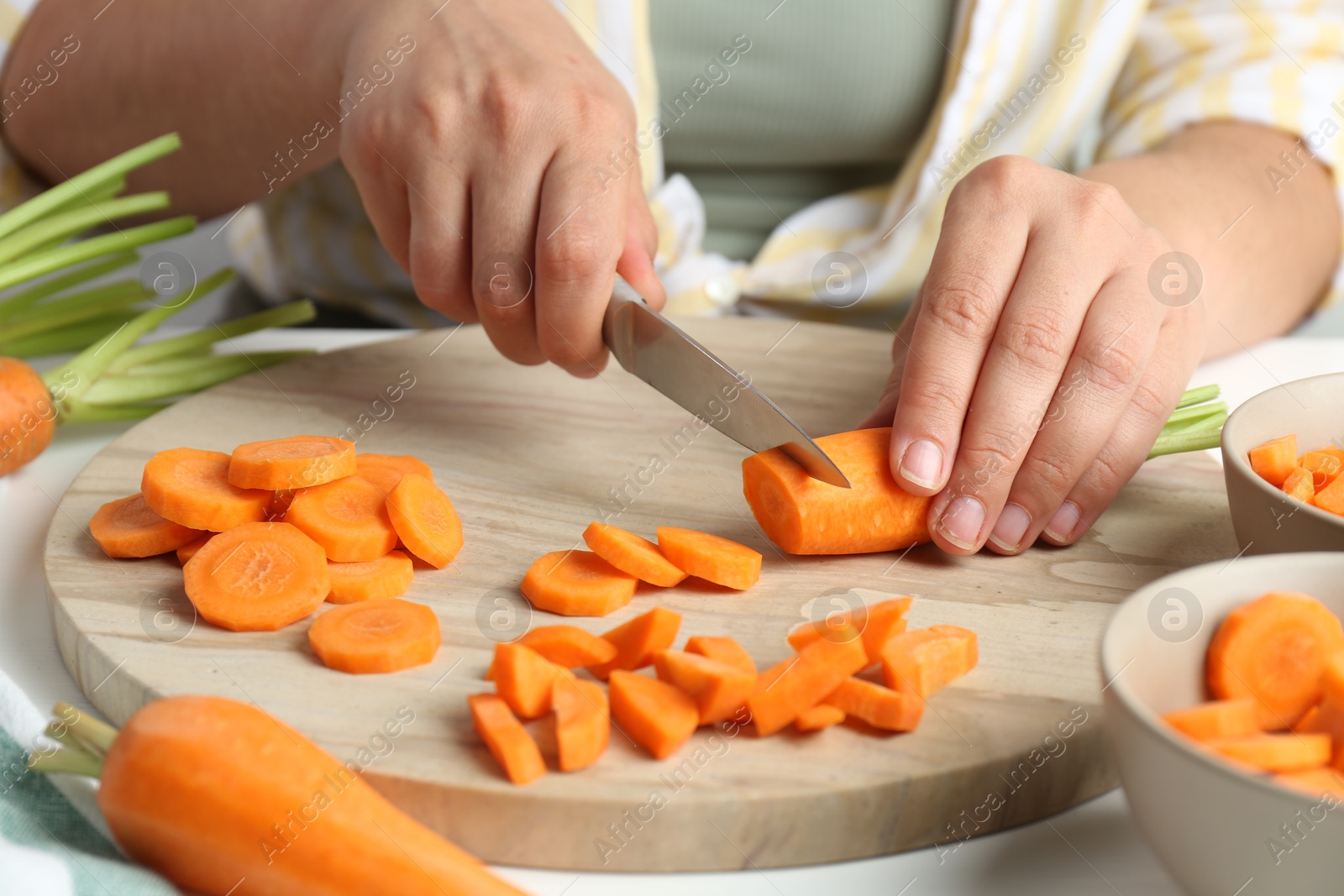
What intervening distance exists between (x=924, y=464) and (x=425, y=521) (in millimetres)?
590

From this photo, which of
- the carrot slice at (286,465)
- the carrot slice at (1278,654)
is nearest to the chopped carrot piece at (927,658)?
the carrot slice at (1278,654)

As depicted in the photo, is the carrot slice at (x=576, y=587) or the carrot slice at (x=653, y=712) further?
the carrot slice at (x=576, y=587)

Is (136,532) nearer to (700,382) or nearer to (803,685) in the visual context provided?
(700,382)

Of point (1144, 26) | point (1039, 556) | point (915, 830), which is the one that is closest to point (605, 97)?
point (1039, 556)

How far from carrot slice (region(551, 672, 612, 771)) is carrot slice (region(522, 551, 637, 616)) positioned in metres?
0.19

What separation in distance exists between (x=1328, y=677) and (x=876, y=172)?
1.84 m

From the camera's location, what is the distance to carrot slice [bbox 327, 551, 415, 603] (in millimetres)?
1204

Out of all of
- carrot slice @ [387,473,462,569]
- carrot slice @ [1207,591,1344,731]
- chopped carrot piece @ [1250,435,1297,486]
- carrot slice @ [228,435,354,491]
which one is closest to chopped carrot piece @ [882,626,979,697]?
carrot slice @ [1207,591,1344,731]

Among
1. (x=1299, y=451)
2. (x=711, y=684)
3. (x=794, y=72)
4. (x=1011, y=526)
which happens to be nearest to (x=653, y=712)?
(x=711, y=684)

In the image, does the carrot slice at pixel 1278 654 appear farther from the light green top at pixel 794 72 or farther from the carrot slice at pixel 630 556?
the light green top at pixel 794 72

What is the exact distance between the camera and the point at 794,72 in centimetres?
221

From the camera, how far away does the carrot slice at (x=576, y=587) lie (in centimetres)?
119

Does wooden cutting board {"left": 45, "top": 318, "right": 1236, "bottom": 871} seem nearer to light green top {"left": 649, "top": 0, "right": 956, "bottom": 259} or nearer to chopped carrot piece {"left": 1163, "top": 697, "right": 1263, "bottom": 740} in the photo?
chopped carrot piece {"left": 1163, "top": 697, "right": 1263, "bottom": 740}

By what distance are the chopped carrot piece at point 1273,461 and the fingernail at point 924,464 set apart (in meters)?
0.34
